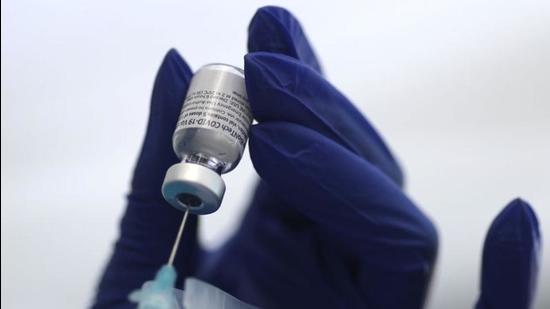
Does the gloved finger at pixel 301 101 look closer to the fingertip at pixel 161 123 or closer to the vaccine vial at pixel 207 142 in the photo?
the vaccine vial at pixel 207 142

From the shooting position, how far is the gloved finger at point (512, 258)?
71cm

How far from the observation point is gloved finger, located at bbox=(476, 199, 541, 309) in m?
0.71

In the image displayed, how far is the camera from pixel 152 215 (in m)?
0.87

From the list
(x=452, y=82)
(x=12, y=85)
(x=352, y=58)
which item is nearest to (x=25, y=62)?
(x=12, y=85)

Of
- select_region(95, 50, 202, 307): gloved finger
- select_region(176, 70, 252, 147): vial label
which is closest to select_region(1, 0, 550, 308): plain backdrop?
select_region(95, 50, 202, 307): gloved finger

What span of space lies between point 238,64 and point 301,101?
Result: 0.36 meters

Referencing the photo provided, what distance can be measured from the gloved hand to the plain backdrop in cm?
14

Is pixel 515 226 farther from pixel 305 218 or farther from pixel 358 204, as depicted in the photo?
pixel 305 218

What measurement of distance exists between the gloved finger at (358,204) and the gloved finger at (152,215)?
6.2 inches

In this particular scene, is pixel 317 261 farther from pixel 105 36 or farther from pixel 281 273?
pixel 105 36

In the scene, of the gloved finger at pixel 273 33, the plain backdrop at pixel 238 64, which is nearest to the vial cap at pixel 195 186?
the gloved finger at pixel 273 33

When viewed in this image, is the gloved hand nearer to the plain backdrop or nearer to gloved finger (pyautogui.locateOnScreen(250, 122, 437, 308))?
gloved finger (pyautogui.locateOnScreen(250, 122, 437, 308))

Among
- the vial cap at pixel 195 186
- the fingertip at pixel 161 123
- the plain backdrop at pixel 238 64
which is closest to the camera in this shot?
the vial cap at pixel 195 186

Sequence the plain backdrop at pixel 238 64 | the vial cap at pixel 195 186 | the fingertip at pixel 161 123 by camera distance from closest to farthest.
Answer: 1. the vial cap at pixel 195 186
2. the fingertip at pixel 161 123
3. the plain backdrop at pixel 238 64
